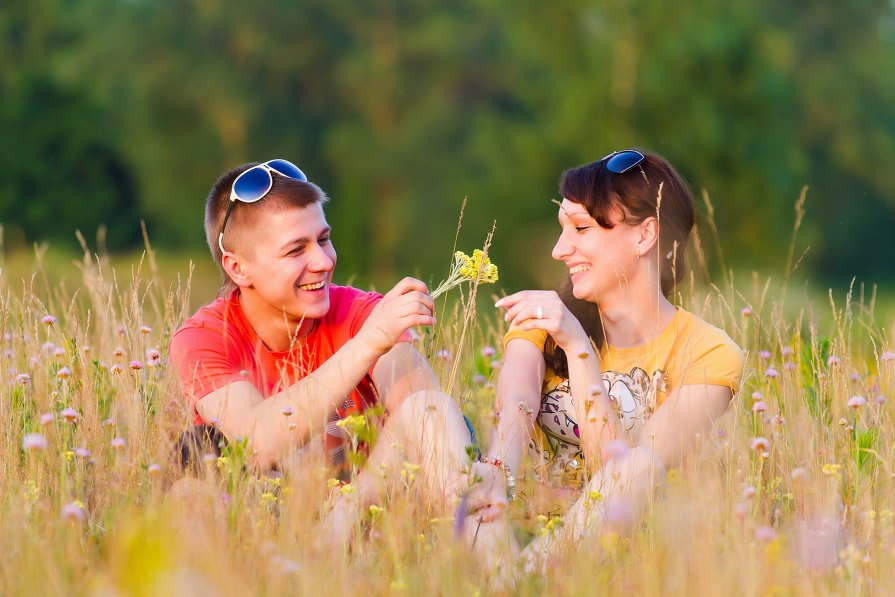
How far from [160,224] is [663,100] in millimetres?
18545

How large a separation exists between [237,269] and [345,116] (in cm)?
3112

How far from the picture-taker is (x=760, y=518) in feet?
10.9

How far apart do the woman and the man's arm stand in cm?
33

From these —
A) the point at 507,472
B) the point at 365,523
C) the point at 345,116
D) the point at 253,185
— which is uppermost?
the point at 345,116

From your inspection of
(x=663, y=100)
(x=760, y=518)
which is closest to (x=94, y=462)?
(x=760, y=518)

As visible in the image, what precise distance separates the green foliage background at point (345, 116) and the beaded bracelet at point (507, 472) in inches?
949

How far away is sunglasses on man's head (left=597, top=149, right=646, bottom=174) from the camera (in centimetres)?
391

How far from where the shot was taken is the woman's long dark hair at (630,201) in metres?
3.91

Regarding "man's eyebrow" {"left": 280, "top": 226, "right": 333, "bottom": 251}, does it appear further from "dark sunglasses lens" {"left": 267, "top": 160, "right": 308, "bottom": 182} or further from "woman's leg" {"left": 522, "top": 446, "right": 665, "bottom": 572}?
"woman's leg" {"left": 522, "top": 446, "right": 665, "bottom": 572}

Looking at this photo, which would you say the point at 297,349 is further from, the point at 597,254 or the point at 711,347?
the point at 711,347

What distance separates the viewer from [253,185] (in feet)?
12.5

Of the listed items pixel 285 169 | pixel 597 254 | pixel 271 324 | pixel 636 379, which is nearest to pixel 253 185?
pixel 285 169

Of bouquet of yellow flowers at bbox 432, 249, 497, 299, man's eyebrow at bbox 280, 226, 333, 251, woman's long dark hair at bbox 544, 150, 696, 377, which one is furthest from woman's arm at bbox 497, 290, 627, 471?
man's eyebrow at bbox 280, 226, 333, 251

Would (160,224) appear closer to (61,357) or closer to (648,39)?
(648,39)
